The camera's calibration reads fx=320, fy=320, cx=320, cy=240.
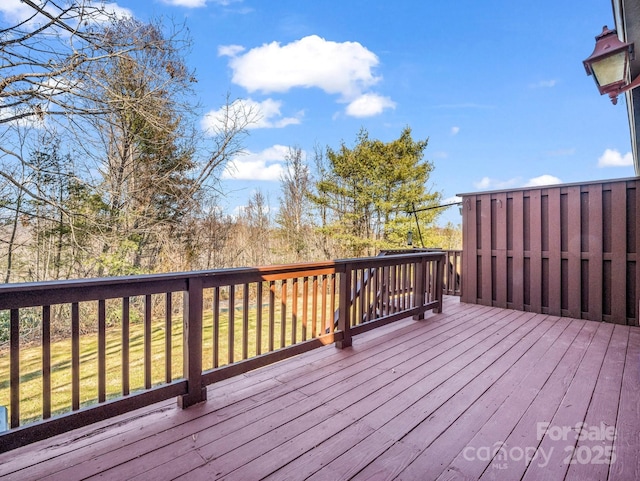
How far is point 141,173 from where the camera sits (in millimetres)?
7258

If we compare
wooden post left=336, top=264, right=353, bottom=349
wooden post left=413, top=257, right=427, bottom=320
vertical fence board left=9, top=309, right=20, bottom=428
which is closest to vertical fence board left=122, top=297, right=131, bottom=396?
vertical fence board left=9, top=309, right=20, bottom=428

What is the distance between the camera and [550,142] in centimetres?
1376

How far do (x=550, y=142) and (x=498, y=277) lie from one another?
1224 centimetres

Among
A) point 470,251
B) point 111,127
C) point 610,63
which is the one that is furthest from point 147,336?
point 111,127

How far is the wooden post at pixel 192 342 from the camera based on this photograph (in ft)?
6.61

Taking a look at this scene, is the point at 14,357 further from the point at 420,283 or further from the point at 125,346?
the point at 420,283

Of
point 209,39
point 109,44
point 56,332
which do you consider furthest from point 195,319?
point 209,39

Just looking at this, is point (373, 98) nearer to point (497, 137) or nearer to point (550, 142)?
point (497, 137)

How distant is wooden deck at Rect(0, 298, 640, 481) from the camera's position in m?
1.46

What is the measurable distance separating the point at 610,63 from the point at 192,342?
3399 millimetres

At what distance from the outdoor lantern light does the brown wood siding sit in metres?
2.29

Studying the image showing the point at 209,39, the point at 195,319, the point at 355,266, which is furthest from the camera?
the point at 209,39

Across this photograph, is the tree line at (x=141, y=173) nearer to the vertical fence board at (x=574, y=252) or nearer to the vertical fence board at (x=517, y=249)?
the vertical fence board at (x=517, y=249)

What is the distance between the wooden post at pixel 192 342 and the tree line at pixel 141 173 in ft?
12.6
